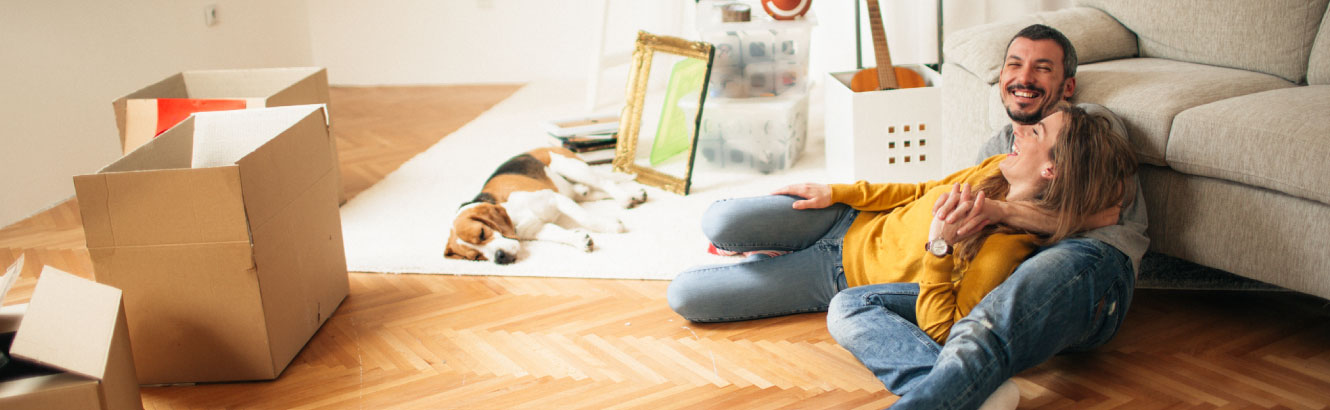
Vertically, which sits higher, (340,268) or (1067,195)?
(1067,195)

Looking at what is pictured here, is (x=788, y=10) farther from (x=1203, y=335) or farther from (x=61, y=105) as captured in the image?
(x=61, y=105)

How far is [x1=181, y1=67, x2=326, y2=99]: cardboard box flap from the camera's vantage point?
9.69 feet

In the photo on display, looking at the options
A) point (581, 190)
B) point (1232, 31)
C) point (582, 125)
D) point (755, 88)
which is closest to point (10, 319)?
point (581, 190)

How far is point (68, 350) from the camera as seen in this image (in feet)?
4.98

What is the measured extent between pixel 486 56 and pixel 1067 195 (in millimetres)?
4136

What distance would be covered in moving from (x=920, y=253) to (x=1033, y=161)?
27cm

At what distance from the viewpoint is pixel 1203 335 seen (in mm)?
2066

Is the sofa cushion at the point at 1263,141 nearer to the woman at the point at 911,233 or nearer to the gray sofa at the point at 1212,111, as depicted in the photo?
the gray sofa at the point at 1212,111

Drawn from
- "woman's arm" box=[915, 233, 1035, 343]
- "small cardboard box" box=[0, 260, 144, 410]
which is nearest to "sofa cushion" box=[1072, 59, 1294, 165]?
"woman's arm" box=[915, 233, 1035, 343]

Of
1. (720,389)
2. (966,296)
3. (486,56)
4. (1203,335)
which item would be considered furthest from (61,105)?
(1203,335)

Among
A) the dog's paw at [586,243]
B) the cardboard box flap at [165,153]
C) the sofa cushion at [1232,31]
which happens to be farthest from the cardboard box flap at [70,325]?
the sofa cushion at [1232,31]

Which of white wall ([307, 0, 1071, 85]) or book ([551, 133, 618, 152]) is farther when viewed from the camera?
white wall ([307, 0, 1071, 85])

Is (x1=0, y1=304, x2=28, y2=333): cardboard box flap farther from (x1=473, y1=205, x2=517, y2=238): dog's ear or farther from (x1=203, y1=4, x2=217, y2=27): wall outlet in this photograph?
(x1=203, y1=4, x2=217, y2=27): wall outlet

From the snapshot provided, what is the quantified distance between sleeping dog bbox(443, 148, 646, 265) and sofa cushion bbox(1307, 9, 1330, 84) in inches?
69.7
